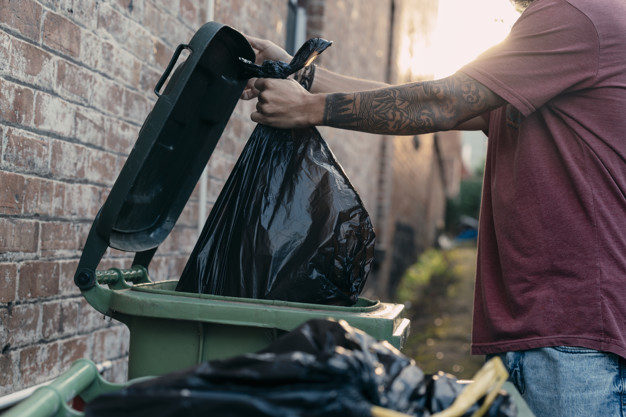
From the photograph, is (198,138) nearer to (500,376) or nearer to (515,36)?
(515,36)

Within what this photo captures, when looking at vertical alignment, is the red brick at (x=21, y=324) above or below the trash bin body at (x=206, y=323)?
below

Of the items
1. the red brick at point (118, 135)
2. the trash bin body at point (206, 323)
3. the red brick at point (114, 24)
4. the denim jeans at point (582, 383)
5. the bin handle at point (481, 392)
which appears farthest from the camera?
the red brick at point (118, 135)

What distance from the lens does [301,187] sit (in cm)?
188

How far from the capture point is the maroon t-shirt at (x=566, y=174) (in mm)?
1779

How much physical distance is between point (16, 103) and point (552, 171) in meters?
1.62

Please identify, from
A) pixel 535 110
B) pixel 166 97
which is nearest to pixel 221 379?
pixel 166 97

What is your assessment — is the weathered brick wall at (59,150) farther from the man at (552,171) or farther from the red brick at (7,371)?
the man at (552,171)

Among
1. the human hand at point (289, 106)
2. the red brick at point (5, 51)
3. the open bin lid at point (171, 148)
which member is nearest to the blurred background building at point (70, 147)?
the red brick at point (5, 51)

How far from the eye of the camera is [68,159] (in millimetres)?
2295

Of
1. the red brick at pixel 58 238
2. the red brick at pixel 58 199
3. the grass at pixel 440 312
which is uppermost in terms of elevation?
the red brick at pixel 58 199

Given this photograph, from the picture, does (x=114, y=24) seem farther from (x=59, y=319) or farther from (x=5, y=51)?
(x=59, y=319)

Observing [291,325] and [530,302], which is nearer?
[291,325]

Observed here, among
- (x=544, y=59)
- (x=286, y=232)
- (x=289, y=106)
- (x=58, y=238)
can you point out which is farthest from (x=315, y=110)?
(x=58, y=238)

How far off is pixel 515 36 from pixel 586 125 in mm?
324
